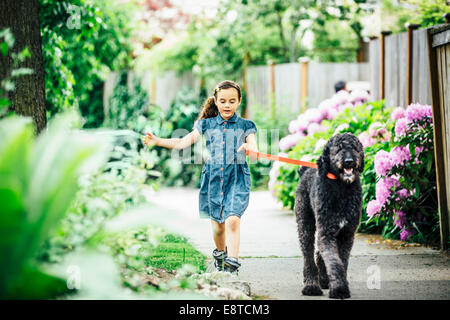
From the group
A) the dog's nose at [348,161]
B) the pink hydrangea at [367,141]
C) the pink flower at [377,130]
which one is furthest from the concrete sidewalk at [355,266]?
the pink flower at [377,130]

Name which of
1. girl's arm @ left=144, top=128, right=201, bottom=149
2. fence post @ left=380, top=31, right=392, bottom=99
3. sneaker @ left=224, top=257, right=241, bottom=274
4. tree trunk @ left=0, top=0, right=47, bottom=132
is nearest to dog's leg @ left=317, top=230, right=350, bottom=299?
sneaker @ left=224, top=257, right=241, bottom=274

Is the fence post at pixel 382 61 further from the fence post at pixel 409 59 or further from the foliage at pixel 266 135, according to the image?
the foliage at pixel 266 135

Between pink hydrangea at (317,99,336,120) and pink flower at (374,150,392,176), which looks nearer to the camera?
pink flower at (374,150,392,176)

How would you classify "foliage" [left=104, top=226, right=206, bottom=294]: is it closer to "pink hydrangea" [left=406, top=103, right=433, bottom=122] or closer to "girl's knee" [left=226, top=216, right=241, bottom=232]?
"girl's knee" [left=226, top=216, right=241, bottom=232]

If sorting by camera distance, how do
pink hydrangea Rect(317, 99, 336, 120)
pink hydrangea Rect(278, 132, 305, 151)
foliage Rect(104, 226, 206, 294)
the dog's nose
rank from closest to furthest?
foliage Rect(104, 226, 206, 294) < the dog's nose < pink hydrangea Rect(317, 99, 336, 120) < pink hydrangea Rect(278, 132, 305, 151)

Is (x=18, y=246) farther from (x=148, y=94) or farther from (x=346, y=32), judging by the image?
(x=346, y=32)

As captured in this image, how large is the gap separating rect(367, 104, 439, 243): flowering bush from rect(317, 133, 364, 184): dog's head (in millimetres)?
1933

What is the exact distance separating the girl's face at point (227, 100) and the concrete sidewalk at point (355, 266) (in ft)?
3.10

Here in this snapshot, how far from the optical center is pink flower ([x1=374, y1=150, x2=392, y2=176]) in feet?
20.0

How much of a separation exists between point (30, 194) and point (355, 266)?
358 centimetres

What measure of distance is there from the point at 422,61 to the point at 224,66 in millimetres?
6933

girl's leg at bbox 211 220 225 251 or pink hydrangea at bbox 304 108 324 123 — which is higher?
pink hydrangea at bbox 304 108 324 123

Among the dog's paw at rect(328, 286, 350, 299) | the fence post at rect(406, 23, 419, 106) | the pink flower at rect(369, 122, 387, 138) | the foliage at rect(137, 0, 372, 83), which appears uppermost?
the foliage at rect(137, 0, 372, 83)
